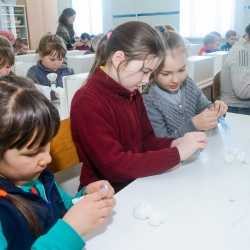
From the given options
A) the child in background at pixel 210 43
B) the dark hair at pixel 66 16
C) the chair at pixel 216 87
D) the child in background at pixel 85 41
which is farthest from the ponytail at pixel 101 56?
the child in background at pixel 85 41

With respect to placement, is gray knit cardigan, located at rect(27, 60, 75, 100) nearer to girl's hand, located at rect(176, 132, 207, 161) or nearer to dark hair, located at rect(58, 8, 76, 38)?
girl's hand, located at rect(176, 132, 207, 161)

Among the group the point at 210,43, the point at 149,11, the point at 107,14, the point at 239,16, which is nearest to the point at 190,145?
the point at 210,43

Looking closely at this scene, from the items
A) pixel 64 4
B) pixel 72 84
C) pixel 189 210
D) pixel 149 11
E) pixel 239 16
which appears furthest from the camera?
pixel 64 4

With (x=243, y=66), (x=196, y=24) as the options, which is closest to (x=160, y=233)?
(x=243, y=66)

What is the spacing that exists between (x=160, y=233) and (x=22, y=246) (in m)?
0.26

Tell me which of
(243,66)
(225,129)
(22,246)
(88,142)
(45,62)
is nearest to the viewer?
(22,246)

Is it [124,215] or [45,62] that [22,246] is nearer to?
[124,215]

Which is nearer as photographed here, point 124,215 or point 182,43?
point 124,215

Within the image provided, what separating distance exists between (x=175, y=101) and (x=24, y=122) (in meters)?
0.83

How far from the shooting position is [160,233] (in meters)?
0.62

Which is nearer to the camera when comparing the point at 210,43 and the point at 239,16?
the point at 210,43

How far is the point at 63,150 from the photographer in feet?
3.18

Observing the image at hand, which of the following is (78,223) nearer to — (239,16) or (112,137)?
(112,137)

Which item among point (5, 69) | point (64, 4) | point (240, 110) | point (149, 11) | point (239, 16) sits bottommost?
point (240, 110)
